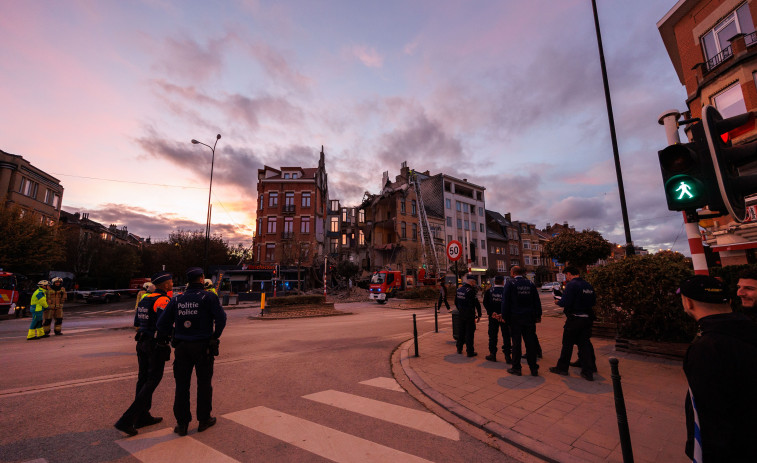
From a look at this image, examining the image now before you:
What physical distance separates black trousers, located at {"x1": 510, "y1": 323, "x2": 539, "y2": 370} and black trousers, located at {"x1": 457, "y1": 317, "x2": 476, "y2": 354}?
1208mm

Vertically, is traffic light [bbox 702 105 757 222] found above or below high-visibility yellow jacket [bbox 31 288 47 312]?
above

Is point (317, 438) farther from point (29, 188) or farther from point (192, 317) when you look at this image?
point (29, 188)

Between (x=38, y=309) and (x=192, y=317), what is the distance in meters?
10.8

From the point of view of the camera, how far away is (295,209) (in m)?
38.2

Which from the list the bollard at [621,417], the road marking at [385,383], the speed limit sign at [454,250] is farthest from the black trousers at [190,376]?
the speed limit sign at [454,250]

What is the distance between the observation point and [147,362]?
4070 millimetres

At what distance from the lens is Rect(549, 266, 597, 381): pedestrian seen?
552 cm

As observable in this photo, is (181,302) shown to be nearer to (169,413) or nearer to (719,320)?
(169,413)

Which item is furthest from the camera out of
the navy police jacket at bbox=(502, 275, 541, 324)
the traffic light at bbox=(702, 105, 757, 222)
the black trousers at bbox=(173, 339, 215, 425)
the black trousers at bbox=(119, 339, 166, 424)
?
the navy police jacket at bbox=(502, 275, 541, 324)

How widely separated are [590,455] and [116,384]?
711cm

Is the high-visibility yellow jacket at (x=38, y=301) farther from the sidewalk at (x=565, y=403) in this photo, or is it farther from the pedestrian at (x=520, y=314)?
the pedestrian at (x=520, y=314)

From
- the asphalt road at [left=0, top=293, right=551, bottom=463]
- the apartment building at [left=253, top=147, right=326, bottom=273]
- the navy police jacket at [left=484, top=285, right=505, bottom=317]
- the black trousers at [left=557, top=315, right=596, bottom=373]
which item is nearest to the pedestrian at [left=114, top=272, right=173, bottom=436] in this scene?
the asphalt road at [left=0, top=293, right=551, bottom=463]

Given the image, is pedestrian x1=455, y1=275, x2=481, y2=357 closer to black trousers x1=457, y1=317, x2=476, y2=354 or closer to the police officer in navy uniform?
black trousers x1=457, y1=317, x2=476, y2=354

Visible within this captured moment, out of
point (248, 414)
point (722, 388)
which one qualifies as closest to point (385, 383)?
point (248, 414)
